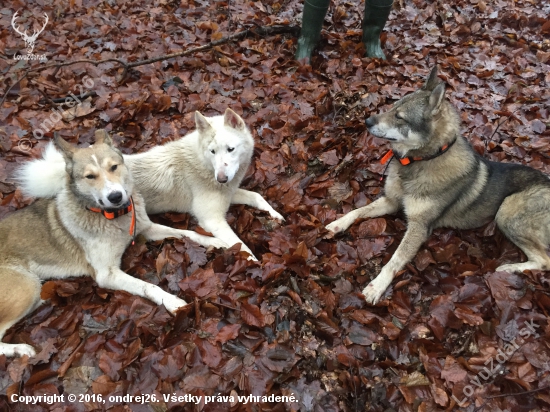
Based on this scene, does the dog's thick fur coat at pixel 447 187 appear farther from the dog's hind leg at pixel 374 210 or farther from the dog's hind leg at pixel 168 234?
the dog's hind leg at pixel 168 234

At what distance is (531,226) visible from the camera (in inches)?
128

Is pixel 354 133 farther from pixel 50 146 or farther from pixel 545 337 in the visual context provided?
pixel 50 146

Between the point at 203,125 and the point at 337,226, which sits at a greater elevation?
the point at 203,125

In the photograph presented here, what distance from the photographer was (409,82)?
5402mm

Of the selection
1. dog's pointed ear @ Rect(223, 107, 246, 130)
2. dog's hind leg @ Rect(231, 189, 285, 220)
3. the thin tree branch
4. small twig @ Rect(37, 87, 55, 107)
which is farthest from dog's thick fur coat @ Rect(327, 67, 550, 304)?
small twig @ Rect(37, 87, 55, 107)

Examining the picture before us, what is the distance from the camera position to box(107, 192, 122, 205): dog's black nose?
301 centimetres

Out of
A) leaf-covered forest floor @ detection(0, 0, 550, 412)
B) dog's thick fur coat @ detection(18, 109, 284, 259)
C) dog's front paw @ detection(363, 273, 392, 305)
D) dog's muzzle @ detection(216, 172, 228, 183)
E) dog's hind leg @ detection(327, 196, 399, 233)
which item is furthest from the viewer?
dog's hind leg @ detection(327, 196, 399, 233)

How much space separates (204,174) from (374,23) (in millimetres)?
3907

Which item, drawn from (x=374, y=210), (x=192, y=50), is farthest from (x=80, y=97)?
(x=374, y=210)

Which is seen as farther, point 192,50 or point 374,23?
point 192,50

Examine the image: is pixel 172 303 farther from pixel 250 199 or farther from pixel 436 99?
pixel 436 99

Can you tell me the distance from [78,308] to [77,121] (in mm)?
2911

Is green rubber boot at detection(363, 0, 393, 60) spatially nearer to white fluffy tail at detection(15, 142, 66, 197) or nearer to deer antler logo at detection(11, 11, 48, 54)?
white fluffy tail at detection(15, 142, 66, 197)

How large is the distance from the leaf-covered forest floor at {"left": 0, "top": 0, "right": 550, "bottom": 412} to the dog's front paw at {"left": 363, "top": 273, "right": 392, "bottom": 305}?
7 cm
